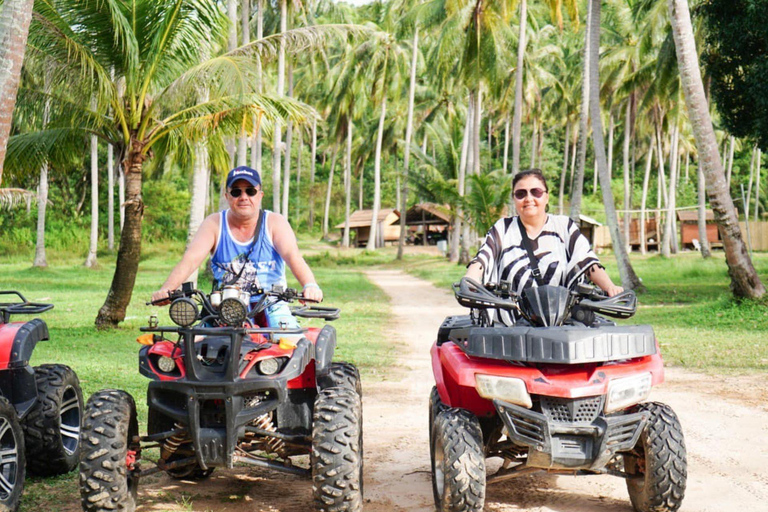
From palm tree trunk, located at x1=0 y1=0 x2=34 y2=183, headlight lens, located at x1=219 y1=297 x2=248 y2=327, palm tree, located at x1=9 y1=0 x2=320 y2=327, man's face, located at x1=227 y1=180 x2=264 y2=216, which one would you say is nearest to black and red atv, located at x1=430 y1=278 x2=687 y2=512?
headlight lens, located at x1=219 y1=297 x2=248 y2=327

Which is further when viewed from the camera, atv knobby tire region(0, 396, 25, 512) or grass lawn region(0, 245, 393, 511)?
grass lawn region(0, 245, 393, 511)

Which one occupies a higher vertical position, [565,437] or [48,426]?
[565,437]

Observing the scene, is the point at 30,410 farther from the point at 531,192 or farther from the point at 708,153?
the point at 708,153

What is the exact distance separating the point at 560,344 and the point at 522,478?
1626 millimetres

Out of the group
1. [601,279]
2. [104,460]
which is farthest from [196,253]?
[601,279]

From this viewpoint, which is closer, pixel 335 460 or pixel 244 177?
pixel 335 460

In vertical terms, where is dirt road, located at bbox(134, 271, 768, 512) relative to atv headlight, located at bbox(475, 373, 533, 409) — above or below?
below

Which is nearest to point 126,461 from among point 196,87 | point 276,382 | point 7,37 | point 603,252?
point 276,382

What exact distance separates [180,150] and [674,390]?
8.92 metres

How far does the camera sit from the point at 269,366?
161 inches

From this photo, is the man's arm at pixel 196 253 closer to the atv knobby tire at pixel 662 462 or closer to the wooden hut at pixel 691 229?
the atv knobby tire at pixel 662 462

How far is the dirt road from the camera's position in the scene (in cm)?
462

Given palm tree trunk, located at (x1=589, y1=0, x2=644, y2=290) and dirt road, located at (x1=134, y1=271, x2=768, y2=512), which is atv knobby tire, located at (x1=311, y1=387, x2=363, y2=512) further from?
palm tree trunk, located at (x1=589, y1=0, x2=644, y2=290)

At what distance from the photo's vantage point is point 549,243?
467 centimetres
